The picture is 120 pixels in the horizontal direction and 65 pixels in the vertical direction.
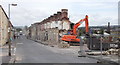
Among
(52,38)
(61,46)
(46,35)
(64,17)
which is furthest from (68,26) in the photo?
(61,46)

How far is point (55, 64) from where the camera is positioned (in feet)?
55.0

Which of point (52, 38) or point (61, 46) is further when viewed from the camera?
point (52, 38)

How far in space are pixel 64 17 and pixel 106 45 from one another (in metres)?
32.4

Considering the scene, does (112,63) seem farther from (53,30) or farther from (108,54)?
(53,30)

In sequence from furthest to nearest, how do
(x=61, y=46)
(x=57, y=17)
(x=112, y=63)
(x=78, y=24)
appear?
(x=57, y=17) → (x=78, y=24) → (x=61, y=46) → (x=112, y=63)

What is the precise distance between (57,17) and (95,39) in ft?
117

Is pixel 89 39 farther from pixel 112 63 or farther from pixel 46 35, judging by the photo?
pixel 46 35

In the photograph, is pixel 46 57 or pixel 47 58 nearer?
pixel 47 58

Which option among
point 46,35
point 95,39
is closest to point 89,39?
point 95,39

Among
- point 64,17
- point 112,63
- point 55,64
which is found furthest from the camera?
point 64,17

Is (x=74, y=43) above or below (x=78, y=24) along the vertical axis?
below

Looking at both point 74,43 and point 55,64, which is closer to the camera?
point 55,64

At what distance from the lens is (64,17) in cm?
6288

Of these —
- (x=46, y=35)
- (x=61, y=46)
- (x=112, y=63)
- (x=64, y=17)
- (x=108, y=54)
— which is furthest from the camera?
(x=46, y=35)
